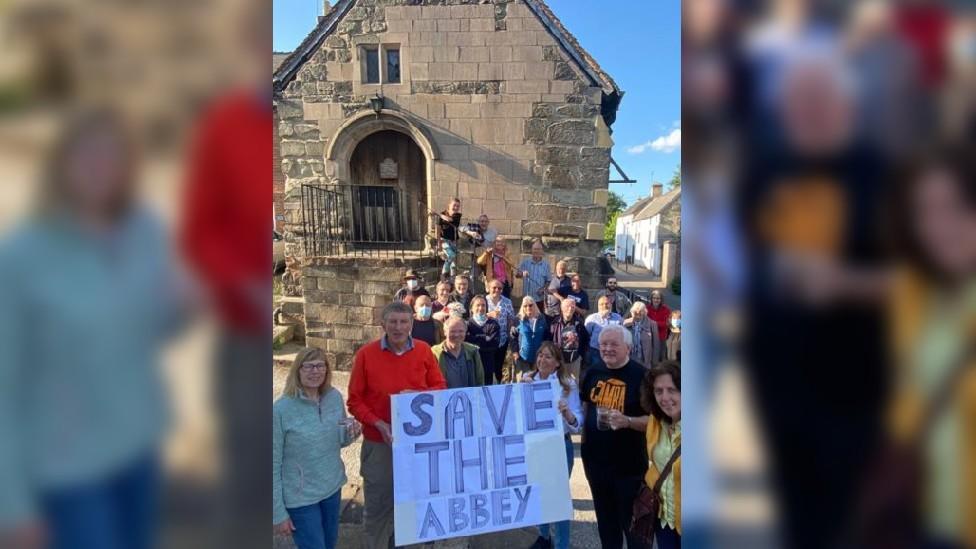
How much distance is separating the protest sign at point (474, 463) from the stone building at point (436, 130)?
→ 4.76 metres

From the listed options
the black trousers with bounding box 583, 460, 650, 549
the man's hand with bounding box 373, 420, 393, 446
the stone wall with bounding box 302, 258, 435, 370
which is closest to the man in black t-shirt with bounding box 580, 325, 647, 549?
the black trousers with bounding box 583, 460, 650, 549

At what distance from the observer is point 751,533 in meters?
1.02

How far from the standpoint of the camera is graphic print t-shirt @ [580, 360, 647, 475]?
2.48m

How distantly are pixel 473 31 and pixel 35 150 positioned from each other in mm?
7264

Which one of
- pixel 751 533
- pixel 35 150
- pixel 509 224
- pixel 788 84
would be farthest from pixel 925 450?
pixel 509 224

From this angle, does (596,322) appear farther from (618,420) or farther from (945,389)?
(945,389)

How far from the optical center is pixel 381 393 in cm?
259

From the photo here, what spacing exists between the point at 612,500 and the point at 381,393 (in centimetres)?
133

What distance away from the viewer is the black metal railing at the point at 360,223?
297 inches

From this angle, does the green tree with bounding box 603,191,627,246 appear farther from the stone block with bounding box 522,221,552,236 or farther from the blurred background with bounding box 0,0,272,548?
the blurred background with bounding box 0,0,272,548

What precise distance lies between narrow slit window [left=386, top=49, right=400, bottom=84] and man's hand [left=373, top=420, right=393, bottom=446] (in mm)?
6159

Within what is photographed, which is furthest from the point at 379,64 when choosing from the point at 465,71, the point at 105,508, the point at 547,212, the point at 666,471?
the point at 105,508

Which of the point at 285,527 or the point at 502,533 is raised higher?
the point at 285,527

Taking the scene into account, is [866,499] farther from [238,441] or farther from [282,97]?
[282,97]
